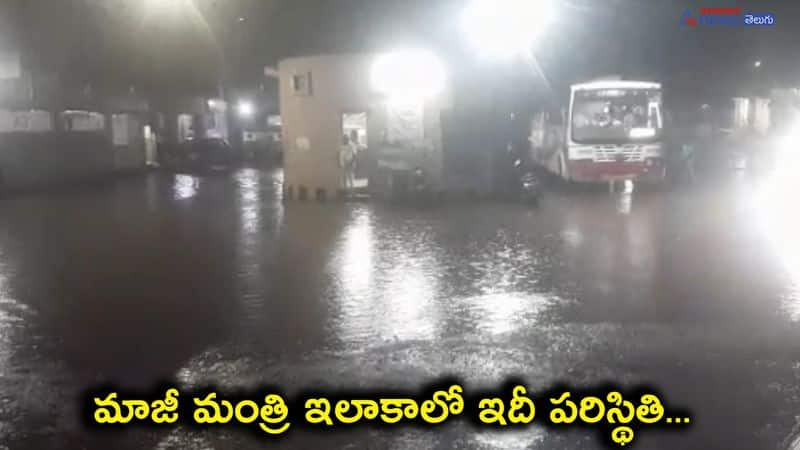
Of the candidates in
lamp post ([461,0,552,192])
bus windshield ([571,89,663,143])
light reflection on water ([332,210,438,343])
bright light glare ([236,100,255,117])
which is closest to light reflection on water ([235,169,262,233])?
light reflection on water ([332,210,438,343])

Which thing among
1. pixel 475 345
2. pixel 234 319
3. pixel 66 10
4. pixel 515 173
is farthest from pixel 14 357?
pixel 66 10

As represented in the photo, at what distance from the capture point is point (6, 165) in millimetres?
31516

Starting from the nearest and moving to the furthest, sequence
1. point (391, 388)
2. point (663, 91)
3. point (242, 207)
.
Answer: point (391, 388), point (242, 207), point (663, 91)

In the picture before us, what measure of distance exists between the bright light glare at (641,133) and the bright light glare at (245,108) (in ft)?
123

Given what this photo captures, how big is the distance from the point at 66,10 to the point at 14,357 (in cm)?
2895

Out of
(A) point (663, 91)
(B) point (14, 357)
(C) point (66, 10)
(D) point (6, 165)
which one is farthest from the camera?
(C) point (66, 10)

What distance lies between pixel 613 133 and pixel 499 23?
4.70 meters

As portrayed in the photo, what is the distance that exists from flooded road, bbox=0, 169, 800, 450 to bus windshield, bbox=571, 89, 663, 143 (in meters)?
6.97

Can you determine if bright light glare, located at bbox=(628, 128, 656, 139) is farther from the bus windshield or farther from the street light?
the street light

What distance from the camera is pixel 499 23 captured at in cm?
2497

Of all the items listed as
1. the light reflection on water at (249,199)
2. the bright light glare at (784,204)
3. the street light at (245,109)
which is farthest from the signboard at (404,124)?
the street light at (245,109)

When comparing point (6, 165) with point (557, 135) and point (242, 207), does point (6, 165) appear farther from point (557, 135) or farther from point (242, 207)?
point (557, 135)

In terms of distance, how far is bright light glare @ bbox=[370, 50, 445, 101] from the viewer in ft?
74.4

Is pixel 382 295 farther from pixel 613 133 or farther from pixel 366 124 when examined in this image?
pixel 613 133
